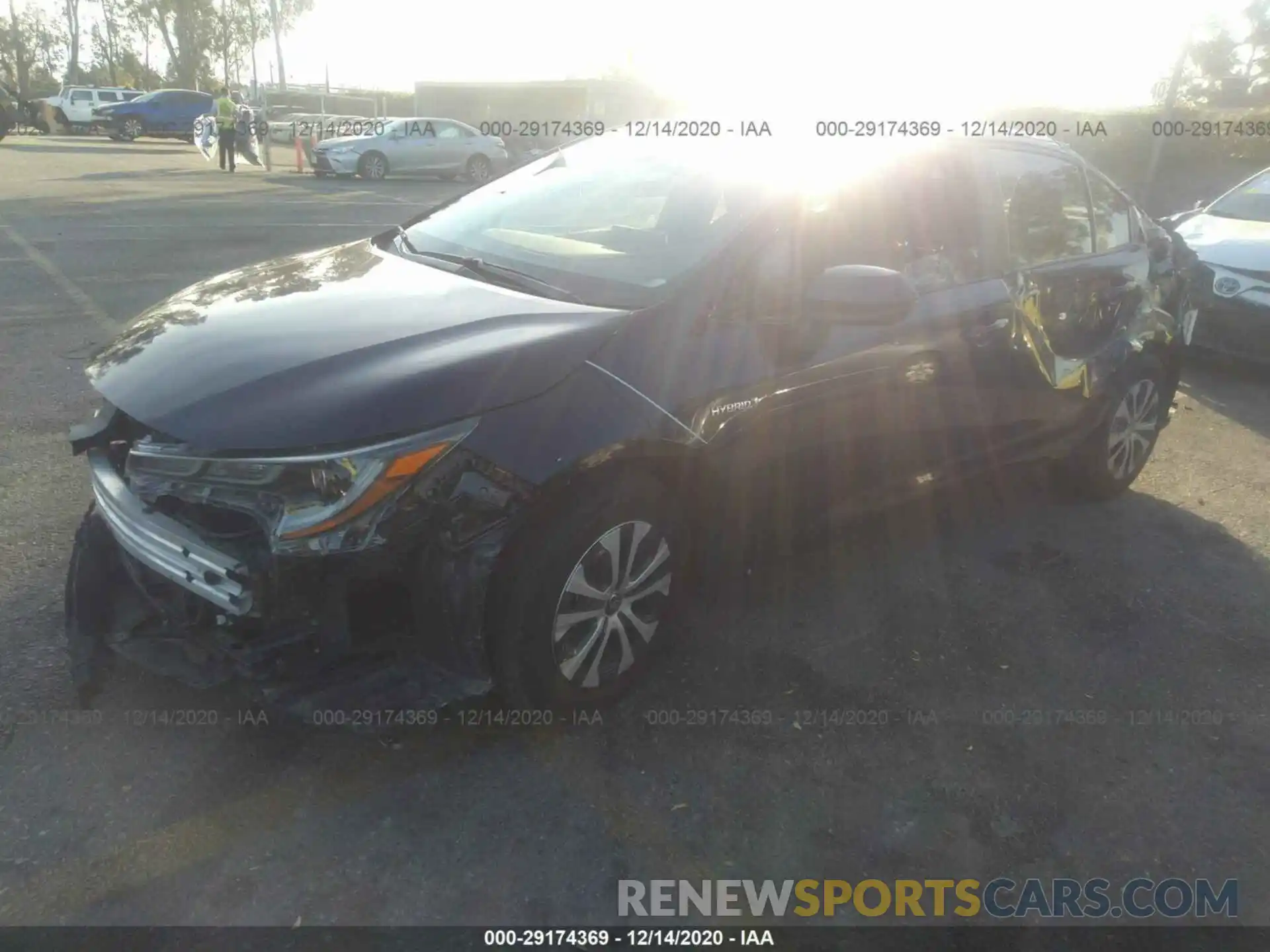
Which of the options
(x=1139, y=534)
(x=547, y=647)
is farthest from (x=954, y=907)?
(x=1139, y=534)

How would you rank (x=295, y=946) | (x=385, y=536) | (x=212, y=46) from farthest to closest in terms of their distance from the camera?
1. (x=212, y=46)
2. (x=385, y=536)
3. (x=295, y=946)

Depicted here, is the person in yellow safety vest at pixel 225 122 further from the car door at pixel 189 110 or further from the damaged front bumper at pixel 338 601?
the damaged front bumper at pixel 338 601

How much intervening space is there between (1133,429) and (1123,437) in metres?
0.11

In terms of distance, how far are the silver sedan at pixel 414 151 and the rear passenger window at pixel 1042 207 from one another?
1852 cm

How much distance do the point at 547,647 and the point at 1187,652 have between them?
2.52 m

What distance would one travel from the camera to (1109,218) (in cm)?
493

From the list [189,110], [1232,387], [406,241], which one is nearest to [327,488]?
[406,241]

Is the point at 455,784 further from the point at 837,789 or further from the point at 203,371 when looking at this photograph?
the point at 203,371

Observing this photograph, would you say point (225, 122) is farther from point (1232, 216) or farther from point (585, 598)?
point (585, 598)

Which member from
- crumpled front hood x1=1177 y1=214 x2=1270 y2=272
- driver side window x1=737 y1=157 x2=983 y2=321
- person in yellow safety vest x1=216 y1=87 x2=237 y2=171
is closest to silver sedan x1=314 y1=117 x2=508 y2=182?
person in yellow safety vest x1=216 y1=87 x2=237 y2=171

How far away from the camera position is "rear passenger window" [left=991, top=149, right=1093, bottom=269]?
4148mm

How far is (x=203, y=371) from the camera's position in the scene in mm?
2625

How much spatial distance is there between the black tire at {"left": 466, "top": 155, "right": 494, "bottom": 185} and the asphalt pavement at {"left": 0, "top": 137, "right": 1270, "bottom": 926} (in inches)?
799

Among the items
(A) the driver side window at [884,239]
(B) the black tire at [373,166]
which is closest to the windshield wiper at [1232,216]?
(A) the driver side window at [884,239]
